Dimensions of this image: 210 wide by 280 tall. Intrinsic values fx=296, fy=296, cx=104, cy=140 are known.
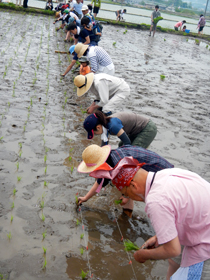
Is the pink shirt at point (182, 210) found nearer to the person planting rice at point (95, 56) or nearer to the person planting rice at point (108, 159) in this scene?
A: the person planting rice at point (108, 159)

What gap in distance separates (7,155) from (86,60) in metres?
2.22

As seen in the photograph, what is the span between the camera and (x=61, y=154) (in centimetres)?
427

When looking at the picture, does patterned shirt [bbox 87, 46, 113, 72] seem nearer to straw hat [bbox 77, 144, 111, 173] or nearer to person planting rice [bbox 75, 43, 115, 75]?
person planting rice [bbox 75, 43, 115, 75]

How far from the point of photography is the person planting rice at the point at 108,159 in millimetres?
2398

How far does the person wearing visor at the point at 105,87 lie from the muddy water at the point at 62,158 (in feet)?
2.71

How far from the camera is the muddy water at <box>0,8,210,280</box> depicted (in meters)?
2.65

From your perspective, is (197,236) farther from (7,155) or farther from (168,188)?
(7,155)

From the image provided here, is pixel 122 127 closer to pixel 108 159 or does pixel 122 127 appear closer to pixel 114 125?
pixel 114 125

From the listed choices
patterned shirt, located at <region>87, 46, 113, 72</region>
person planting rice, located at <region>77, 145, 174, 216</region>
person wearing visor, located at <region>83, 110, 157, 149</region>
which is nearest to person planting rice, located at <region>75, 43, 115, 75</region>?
patterned shirt, located at <region>87, 46, 113, 72</region>

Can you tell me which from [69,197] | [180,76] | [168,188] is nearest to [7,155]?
[69,197]

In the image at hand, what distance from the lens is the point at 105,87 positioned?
4141mm

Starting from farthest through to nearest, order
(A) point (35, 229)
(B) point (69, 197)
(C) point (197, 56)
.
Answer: (C) point (197, 56), (B) point (69, 197), (A) point (35, 229)

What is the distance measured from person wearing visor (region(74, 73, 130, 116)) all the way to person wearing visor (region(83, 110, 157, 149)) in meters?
0.83

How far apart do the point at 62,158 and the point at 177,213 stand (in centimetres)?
273
